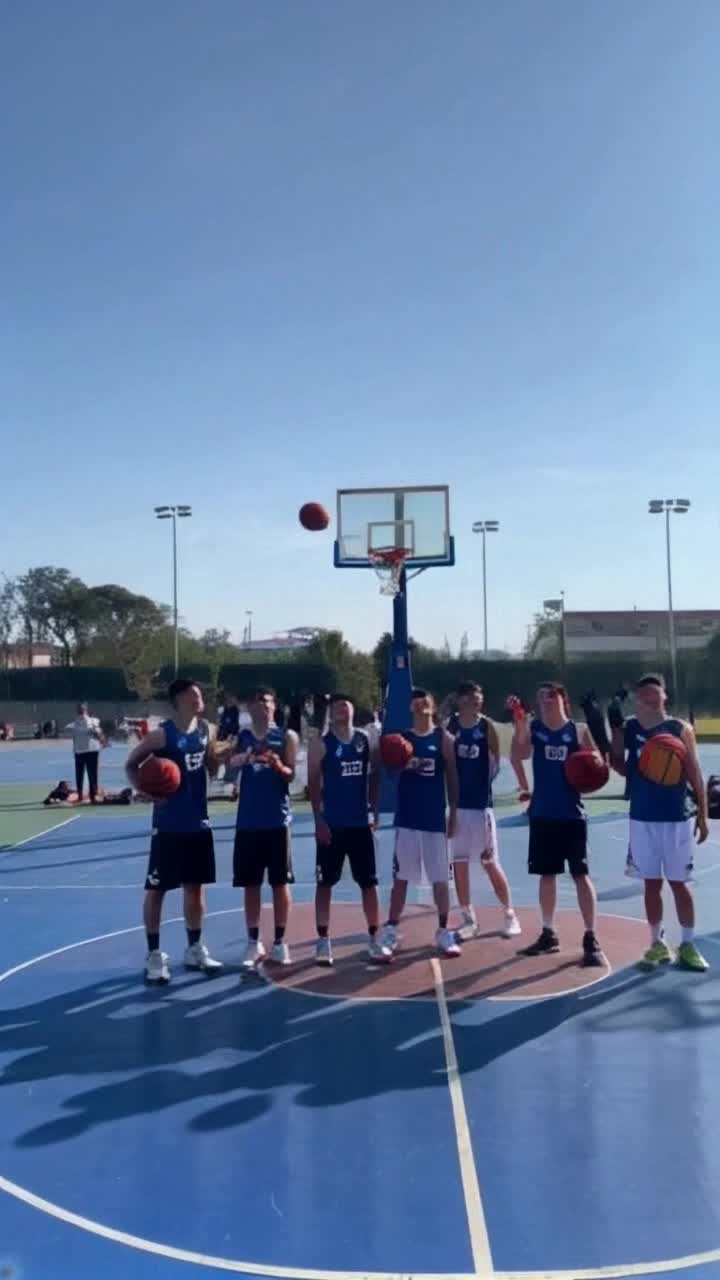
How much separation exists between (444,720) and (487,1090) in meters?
3.98

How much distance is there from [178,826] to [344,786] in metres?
1.27

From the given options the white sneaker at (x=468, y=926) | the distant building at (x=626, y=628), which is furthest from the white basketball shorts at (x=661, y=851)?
the distant building at (x=626, y=628)

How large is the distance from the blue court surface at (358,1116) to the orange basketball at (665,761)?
1432 mm

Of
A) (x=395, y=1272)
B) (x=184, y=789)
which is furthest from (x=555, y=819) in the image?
(x=395, y=1272)

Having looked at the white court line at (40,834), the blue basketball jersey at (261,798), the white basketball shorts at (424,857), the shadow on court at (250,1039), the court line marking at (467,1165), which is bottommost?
the court line marking at (467,1165)

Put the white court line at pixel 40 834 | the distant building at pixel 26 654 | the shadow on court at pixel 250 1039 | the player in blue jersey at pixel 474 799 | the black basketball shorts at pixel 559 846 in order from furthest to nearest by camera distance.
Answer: the distant building at pixel 26 654 → the white court line at pixel 40 834 → the player in blue jersey at pixel 474 799 → the black basketball shorts at pixel 559 846 → the shadow on court at pixel 250 1039

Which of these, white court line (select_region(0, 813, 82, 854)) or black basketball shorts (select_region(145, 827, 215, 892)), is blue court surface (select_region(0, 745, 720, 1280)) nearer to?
black basketball shorts (select_region(145, 827, 215, 892))

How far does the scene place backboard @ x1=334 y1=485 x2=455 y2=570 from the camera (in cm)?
1625

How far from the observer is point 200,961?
307 inches

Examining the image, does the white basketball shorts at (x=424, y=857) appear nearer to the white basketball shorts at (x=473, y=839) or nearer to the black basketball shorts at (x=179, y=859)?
the white basketball shorts at (x=473, y=839)

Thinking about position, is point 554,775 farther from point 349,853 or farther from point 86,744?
point 86,744

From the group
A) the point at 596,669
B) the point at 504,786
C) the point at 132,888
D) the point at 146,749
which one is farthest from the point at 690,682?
the point at 146,749

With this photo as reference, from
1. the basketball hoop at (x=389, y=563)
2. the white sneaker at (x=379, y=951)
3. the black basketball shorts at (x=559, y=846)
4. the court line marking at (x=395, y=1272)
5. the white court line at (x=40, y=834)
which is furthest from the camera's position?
the basketball hoop at (x=389, y=563)

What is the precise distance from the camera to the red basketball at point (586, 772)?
761 centimetres
